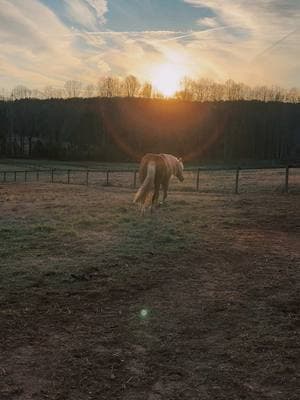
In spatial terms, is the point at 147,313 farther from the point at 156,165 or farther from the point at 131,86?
the point at 131,86

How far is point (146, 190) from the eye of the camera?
13773 millimetres

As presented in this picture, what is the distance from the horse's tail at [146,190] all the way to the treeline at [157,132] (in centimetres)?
7489

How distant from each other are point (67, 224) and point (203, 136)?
98989 mm

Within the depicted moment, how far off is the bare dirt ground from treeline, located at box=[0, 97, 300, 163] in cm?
7944

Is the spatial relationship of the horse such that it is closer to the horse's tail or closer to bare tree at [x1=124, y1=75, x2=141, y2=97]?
the horse's tail

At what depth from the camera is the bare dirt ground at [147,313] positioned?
4098 mm

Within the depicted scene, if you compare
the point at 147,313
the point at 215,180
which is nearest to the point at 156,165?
the point at 147,313

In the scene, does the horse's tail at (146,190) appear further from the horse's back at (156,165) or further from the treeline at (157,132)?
the treeline at (157,132)

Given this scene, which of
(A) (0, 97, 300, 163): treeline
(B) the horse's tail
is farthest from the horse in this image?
(A) (0, 97, 300, 163): treeline

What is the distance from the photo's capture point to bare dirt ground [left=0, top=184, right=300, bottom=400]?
4.10 m

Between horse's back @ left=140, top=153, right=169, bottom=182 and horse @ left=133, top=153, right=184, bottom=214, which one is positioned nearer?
horse @ left=133, top=153, right=184, bottom=214

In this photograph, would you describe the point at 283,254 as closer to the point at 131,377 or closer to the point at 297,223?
the point at 297,223

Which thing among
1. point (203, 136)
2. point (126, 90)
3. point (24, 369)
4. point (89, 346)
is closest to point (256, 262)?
point (89, 346)

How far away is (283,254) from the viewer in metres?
9.03
